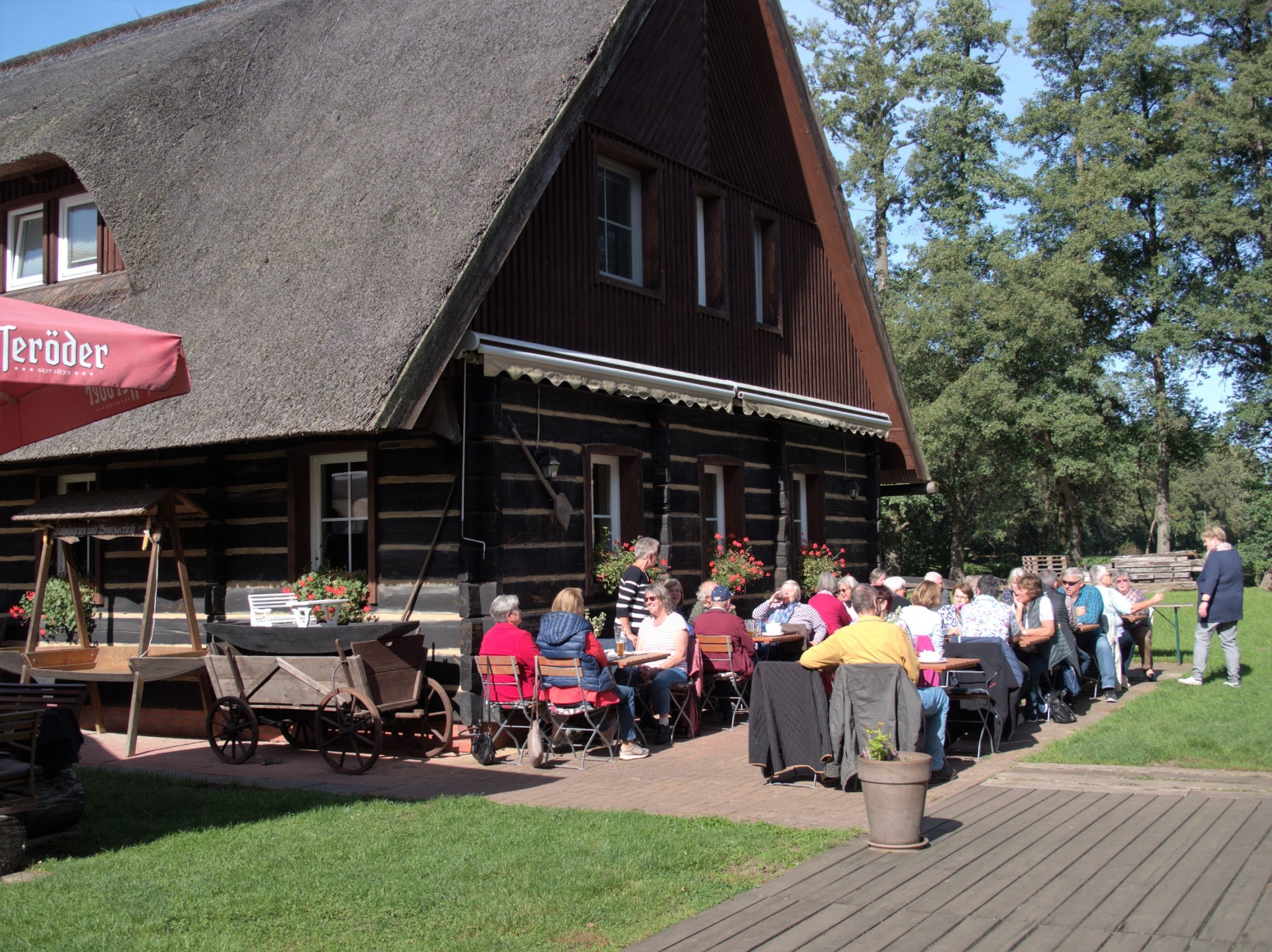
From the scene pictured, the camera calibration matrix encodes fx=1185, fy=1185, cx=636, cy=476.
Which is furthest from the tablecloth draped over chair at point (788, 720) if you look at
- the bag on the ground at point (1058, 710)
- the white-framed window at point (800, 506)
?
the white-framed window at point (800, 506)

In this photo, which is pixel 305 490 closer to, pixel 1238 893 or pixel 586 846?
pixel 586 846

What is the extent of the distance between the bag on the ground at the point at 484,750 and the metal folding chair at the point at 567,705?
50 cm

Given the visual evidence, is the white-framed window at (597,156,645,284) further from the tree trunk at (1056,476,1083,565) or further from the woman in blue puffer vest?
the tree trunk at (1056,476,1083,565)

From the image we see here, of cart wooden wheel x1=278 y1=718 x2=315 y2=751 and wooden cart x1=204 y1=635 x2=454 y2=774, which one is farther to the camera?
cart wooden wheel x1=278 y1=718 x2=315 y2=751

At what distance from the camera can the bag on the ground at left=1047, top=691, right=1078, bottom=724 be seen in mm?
11023

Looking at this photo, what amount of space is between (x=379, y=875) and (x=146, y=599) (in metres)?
5.93

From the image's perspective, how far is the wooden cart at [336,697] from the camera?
9.30m


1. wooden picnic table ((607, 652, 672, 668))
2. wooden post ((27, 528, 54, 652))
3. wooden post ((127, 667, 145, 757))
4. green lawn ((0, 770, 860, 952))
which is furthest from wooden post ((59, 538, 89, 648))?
Result: wooden picnic table ((607, 652, 672, 668))

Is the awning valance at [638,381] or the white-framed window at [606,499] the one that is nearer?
the awning valance at [638,381]

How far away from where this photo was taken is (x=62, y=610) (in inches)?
498

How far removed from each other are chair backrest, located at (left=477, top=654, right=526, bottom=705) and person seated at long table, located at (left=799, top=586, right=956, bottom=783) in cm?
242

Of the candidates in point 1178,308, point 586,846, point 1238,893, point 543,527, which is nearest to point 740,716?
point 543,527

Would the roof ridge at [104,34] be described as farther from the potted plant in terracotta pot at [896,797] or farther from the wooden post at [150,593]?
the potted plant in terracotta pot at [896,797]

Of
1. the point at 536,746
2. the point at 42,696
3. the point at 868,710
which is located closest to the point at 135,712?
the point at 42,696
